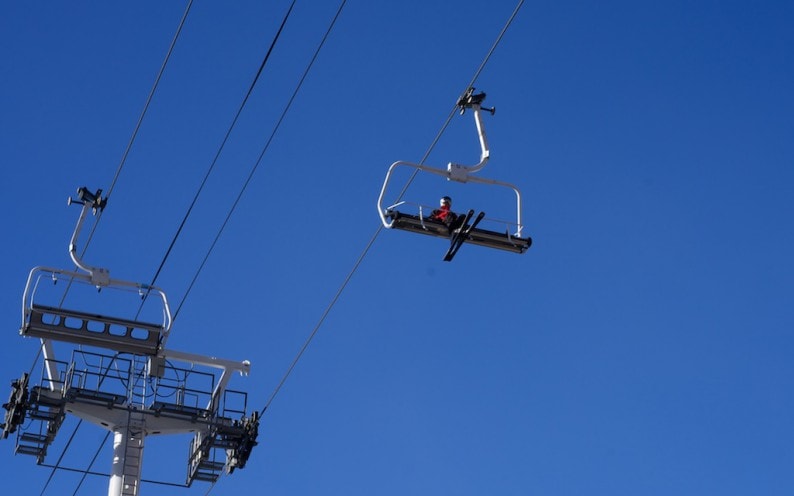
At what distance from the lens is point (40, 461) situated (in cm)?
2411

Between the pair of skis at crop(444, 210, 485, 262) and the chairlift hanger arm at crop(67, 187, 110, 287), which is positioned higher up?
the chairlift hanger arm at crop(67, 187, 110, 287)

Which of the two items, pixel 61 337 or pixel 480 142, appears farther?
pixel 61 337

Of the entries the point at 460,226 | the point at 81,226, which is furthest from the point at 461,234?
the point at 81,226

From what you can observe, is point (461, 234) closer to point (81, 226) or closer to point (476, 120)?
point (476, 120)

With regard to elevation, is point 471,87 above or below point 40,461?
above

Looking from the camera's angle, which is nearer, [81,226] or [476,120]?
[476,120]

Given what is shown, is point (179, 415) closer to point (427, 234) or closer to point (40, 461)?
point (40, 461)

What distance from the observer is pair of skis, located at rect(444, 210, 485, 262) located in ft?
58.7

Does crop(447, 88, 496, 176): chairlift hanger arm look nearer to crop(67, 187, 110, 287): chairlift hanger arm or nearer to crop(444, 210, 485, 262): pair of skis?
crop(444, 210, 485, 262): pair of skis

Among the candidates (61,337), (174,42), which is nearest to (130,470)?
(61,337)

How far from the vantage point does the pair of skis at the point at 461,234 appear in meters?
17.9

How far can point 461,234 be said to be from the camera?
713 inches

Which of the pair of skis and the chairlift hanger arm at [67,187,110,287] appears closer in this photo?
the pair of skis

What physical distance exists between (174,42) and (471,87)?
152 inches
